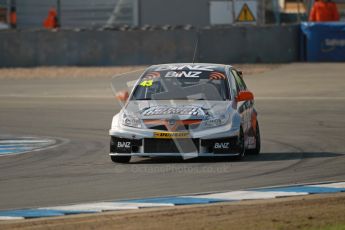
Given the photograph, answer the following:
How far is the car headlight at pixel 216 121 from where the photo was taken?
13344mm

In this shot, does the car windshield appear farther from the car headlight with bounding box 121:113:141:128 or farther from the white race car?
the car headlight with bounding box 121:113:141:128

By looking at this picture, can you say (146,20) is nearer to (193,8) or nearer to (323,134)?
(193,8)

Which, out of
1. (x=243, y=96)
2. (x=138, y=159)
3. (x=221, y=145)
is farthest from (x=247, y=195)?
(x=138, y=159)

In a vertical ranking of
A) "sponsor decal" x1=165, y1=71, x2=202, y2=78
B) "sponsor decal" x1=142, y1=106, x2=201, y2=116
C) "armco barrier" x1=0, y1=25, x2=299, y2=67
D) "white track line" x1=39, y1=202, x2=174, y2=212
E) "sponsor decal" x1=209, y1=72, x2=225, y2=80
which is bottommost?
"armco barrier" x1=0, y1=25, x2=299, y2=67

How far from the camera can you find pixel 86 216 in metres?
9.63

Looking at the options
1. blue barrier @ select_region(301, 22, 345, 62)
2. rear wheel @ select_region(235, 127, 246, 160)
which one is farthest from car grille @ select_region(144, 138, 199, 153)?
blue barrier @ select_region(301, 22, 345, 62)

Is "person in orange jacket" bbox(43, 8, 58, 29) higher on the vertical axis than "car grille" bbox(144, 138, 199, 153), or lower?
lower

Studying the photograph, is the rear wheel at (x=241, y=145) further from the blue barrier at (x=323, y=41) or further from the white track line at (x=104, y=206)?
the blue barrier at (x=323, y=41)

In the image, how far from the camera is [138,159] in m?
14.1

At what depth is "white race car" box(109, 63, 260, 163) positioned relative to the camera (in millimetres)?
13266

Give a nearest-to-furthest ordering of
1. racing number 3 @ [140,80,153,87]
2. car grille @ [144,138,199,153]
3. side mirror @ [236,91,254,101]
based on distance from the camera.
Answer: car grille @ [144,138,199,153]
side mirror @ [236,91,254,101]
racing number 3 @ [140,80,153,87]

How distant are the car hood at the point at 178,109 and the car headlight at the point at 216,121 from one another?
0.05 meters

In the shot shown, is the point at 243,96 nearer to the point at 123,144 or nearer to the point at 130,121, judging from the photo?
the point at 130,121

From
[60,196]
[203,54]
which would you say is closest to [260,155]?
[60,196]
